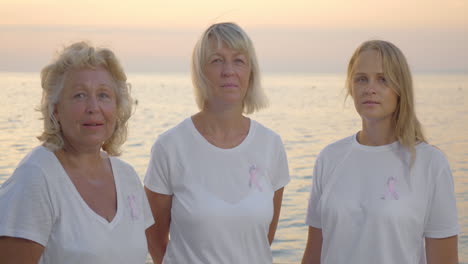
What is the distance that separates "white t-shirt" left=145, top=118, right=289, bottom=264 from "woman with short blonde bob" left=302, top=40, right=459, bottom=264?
338mm

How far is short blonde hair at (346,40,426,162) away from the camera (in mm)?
3193

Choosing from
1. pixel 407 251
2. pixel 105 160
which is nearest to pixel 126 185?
pixel 105 160

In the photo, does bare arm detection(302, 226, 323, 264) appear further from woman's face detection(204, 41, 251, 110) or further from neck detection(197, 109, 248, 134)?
woman's face detection(204, 41, 251, 110)

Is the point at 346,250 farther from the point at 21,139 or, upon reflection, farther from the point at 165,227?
the point at 21,139

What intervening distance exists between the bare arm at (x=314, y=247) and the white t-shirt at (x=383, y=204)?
0.44 ft

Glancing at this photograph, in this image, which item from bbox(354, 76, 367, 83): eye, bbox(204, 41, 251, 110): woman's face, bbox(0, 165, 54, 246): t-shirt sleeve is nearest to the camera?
bbox(0, 165, 54, 246): t-shirt sleeve

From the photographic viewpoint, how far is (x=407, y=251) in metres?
3.16

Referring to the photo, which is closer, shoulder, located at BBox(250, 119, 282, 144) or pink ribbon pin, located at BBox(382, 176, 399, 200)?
pink ribbon pin, located at BBox(382, 176, 399, 200)

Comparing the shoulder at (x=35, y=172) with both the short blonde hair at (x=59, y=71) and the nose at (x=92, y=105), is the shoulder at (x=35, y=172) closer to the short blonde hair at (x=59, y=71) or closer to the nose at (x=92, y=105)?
the short blonde hair at (x=59, y=71)

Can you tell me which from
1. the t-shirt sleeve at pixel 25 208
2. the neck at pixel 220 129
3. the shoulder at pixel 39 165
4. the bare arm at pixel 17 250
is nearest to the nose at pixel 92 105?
the shoulder at pixel 39 165

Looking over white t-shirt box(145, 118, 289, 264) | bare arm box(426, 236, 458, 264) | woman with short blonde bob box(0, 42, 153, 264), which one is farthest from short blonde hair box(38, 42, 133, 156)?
bare arm box(426, 236, 458, 264)

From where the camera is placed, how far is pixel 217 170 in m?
3.43

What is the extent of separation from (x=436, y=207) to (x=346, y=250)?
1.55 ft

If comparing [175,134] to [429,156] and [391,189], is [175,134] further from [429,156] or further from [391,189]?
[429,156]
